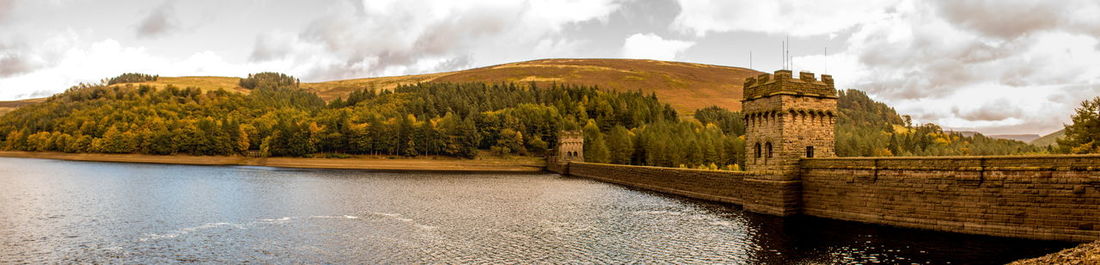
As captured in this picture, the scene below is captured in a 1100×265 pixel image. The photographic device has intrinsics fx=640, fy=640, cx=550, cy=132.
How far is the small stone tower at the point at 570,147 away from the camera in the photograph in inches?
4357

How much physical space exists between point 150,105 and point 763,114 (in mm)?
201560

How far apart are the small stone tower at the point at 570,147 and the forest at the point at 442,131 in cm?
253

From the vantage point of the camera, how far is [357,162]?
412 feet

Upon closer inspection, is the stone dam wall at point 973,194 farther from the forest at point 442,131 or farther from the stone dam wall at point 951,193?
the forest at point 442,131

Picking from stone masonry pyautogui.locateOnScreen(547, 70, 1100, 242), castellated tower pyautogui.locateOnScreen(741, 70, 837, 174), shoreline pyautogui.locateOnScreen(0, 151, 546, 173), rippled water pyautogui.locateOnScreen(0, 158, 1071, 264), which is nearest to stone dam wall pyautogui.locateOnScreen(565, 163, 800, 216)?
stone masonry pyautogui.locateOnScreen(547, 70, 1100, 242)

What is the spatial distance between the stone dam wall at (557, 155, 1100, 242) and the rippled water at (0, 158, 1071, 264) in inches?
35.8

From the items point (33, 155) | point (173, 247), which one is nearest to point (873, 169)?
point (173, 247)

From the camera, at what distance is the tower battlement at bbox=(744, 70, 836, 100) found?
37969 mm

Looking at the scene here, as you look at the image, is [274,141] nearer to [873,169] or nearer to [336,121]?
[336,121]

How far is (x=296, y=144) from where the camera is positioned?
135 m

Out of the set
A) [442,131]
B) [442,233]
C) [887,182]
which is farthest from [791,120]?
[442,131]

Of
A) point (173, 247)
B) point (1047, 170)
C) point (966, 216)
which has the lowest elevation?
point (173, 247)

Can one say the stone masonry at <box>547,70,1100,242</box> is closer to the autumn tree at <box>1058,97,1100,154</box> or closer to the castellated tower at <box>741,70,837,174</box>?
the castellated tower at <box>741,70,837,174</box>

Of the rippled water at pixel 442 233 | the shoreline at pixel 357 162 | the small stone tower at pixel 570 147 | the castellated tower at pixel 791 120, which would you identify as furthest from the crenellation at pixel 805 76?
the shoreline at pixel 357 162
